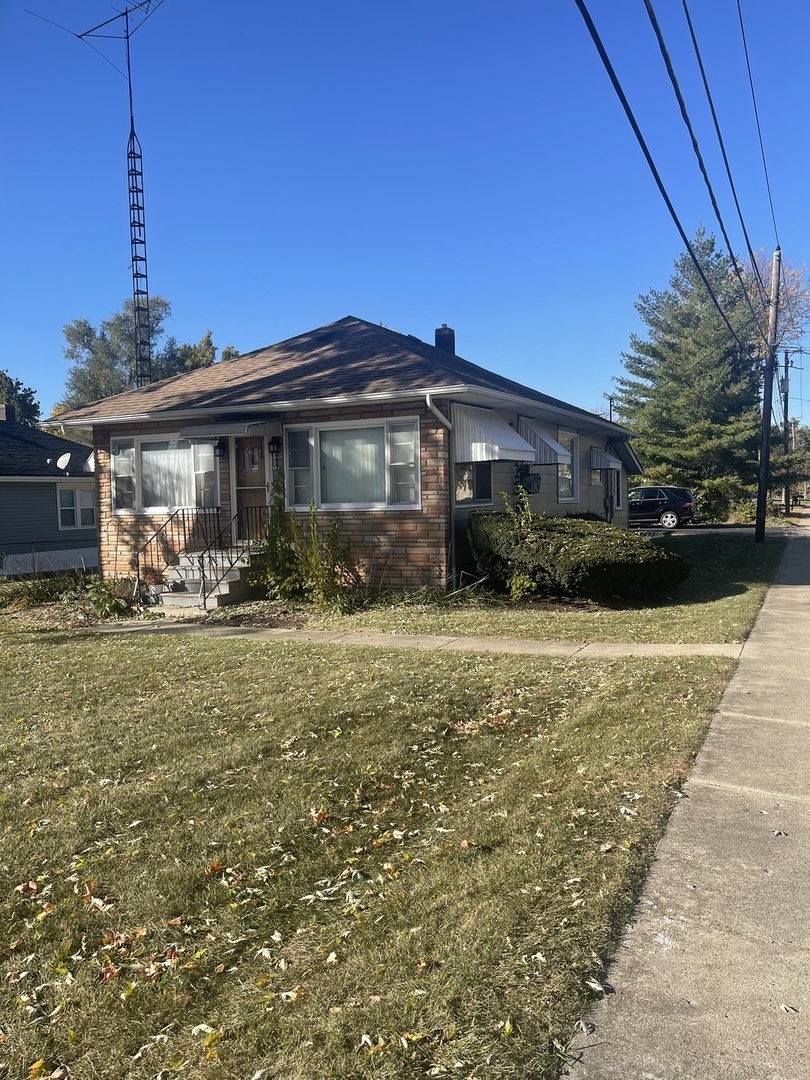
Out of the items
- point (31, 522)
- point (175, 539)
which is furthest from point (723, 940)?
point (31, 522)

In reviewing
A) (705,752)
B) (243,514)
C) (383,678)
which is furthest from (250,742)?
(243,514)

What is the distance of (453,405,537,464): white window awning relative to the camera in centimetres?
1192

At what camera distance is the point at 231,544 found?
44.1 ft

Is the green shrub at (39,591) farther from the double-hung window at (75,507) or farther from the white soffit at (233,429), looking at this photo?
the double-hung window at (75,507)

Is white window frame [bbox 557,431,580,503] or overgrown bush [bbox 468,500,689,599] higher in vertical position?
white window frame [bbox 557,431,580,503]

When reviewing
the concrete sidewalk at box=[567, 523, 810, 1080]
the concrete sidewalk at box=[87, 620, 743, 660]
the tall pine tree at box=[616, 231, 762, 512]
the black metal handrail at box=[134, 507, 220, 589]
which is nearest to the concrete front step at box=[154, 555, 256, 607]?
the black metal handrail at box=[134, 507, 220, 589]

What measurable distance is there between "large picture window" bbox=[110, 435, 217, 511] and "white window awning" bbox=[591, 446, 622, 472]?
939 cm

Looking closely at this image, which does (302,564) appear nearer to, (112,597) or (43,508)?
(112,597)

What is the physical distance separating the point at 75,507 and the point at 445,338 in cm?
1174

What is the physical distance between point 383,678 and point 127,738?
85.2 inches

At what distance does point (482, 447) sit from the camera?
1198cm

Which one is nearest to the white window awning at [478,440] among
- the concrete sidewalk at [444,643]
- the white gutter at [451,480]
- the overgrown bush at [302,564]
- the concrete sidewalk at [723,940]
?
the white gutter at [451,480]

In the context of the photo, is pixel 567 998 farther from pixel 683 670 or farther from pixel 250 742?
pixel 683 670

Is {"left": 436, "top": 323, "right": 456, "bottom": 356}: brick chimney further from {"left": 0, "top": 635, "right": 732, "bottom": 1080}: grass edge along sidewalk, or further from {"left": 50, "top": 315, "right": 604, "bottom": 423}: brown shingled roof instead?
{"left": 0, "top": 635, "right": 732, "bottom": 1080}: grass edge along sidewalk
